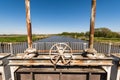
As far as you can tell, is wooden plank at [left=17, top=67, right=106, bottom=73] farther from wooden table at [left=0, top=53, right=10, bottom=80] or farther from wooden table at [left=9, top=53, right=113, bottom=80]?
wooden table at [left=0, top=53, right=10, bottom=80]

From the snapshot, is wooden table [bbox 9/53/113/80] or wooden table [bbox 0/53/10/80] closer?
wooden table [bbox 9/53/113/80]

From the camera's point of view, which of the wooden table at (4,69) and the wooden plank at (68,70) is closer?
the wooden plank at (68,70)

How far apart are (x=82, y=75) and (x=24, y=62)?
258 cm

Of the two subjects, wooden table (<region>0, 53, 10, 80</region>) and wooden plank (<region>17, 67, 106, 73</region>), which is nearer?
wooden plank (<region>17, 67, 106, 73</region>)

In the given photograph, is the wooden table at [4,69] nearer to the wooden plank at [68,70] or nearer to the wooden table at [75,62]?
the wooden table at [75,62]

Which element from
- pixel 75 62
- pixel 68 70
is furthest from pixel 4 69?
pixel 75 62

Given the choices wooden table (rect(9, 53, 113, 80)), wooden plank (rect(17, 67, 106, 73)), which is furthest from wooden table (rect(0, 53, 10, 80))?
wooden plank (rect(17, 67, 106, 73))

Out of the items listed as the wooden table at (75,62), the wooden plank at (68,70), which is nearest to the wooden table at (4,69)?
the wooden table at (75,62)

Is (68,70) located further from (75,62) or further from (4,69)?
(4,69)

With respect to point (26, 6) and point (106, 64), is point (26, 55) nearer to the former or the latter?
point (26, 6)

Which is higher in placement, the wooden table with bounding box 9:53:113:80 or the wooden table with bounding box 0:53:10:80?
the wooden table with bounding box 9:53:113:80

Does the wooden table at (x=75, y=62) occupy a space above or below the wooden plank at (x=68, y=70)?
above

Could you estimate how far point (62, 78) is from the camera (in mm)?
4582

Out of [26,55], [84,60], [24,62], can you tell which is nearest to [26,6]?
[26,55]
